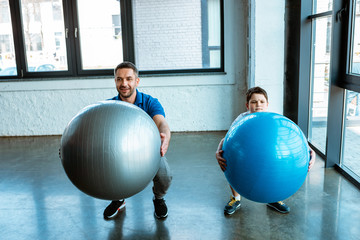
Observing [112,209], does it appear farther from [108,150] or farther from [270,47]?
[270,47]

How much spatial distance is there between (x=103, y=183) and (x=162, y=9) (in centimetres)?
351

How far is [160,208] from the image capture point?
2404 millimetres

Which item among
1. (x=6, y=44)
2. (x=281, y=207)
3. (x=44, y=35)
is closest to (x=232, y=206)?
(x=281, y=207)

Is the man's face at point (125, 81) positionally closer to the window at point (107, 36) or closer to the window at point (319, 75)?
the window at point (319, 75)

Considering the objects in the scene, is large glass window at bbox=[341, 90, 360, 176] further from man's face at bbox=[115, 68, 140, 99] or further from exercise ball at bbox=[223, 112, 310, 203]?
man's face at bbox=[115, 68, 140, 99]

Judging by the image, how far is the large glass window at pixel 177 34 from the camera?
465cm

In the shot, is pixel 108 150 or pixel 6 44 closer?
pixel 108 150

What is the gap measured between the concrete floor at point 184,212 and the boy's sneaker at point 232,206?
40 mm

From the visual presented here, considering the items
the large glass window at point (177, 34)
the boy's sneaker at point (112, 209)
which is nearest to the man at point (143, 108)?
the boy's sneaker at point (112, 209)

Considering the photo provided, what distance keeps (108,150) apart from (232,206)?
3.85ft

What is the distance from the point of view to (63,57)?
489cm

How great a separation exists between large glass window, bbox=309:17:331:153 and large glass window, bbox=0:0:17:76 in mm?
4033

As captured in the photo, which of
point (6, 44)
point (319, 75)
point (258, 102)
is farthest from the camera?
point (6, 44)

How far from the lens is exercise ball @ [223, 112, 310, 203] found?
165 cm
